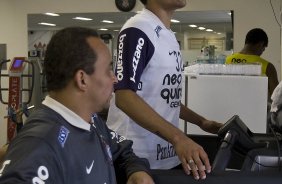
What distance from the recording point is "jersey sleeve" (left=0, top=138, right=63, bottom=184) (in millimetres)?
798

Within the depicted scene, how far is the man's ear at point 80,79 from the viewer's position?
3.33ft

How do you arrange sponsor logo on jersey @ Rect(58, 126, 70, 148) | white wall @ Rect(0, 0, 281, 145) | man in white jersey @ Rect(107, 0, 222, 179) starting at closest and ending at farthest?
sponsor logo on jersey @ Rect(58, 126, 70, 148), man in white jersey @ Rect(107, 0, 222, 179), white wall @ Rect(0, 0, 281, 145)

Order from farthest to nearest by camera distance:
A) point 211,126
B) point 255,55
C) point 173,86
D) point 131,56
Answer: point 255,55, point 211,126, point 173,86, point 131,56

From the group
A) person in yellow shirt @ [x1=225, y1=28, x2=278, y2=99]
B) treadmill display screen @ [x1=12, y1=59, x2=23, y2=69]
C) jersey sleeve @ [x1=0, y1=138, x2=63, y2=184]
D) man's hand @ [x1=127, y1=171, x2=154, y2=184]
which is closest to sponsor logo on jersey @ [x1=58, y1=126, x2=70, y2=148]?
jersey sleeve @ [x1=0, y1=138, x2=63, y2=184]

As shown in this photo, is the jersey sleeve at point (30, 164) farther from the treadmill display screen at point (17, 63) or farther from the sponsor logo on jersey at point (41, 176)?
the treadmill display screen at point (17, 63)

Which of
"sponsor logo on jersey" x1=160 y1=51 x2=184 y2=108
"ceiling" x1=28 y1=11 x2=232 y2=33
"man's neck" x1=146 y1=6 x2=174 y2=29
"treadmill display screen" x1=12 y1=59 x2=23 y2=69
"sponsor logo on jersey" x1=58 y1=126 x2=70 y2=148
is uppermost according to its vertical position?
"ceiling" x1=28 y1=11 x2=232 y2=33

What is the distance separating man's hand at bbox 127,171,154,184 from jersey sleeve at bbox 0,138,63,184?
0.96ft

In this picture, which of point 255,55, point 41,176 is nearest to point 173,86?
point 41,176

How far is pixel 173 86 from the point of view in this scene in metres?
1.60

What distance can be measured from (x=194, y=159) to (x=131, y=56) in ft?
1.58

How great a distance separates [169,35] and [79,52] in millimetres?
668

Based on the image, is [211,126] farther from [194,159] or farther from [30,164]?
[30,164]

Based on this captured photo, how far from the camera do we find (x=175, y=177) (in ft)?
3.58

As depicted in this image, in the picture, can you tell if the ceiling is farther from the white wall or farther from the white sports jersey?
the white sports jersey
